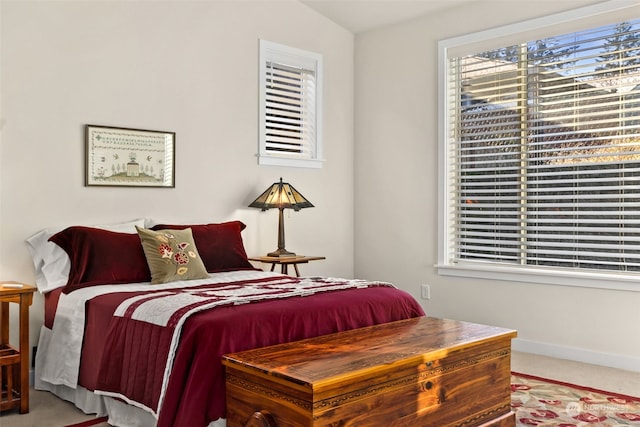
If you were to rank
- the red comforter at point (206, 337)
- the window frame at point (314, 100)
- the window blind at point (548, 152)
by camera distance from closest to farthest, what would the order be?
the red comforter at point (206, 337) < the window blind at point (548, 152) < the window frame at point (314, 100)

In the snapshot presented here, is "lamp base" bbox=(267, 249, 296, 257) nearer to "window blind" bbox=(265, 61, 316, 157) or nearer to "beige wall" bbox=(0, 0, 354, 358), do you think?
"beige wall" bbox=(0, 0, 354, 358)

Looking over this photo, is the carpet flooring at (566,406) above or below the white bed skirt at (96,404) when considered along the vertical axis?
below

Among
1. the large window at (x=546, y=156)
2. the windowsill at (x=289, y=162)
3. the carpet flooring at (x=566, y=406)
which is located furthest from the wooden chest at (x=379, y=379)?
the windowsill at (x=289, y=162)

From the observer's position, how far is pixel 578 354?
438 centimetres

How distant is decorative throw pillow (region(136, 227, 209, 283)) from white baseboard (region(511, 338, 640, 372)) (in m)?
2.44

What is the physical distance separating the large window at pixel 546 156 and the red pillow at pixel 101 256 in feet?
8.37

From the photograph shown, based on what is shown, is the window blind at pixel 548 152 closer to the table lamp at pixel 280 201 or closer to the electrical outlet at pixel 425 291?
the electrical outlet at pixel 425 291

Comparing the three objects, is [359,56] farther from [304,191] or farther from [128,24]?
[128,24]

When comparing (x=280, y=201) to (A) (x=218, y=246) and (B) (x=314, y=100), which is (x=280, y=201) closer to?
(A) (x=218, y=246)

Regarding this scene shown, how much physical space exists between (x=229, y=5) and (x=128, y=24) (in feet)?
3.05

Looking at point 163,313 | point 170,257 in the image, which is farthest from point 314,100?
point 163,313

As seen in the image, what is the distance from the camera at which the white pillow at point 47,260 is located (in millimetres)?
3773

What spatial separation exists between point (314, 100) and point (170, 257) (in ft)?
7.70

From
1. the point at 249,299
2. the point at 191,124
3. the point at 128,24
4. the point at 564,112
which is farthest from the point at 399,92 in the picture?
the point at 249,299
